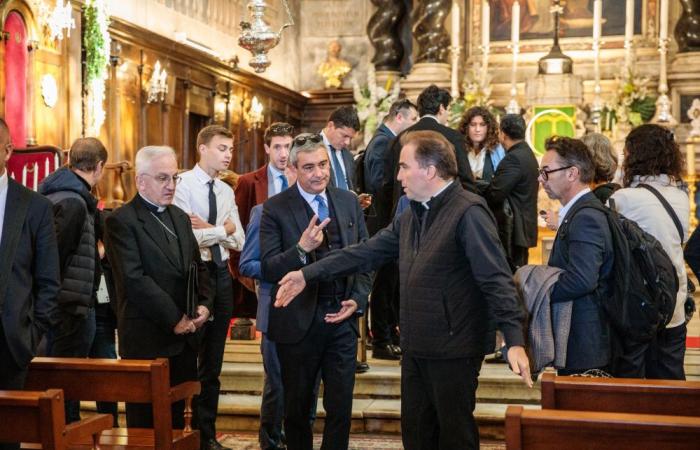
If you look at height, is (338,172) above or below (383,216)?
above

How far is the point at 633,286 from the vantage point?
12.8 ft

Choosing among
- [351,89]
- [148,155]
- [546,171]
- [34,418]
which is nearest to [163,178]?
[148,155]

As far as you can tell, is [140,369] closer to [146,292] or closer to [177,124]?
[146,292]

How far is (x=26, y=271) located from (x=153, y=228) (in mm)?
840

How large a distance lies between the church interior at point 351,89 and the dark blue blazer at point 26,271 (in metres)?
0.26

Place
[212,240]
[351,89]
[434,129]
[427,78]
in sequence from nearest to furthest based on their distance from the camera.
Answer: [212,240] → [434,129] → [427,78] → [351,89]

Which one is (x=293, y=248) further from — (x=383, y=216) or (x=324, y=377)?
(x=383, y=216)

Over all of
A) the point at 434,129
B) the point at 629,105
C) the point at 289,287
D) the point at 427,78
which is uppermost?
the point at 427,78

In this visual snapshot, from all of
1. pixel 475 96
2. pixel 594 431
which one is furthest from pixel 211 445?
pixel 475 96

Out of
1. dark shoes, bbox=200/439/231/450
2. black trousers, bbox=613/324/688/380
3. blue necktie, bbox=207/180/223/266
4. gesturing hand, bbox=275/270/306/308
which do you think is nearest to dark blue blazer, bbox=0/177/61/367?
gesturing hand, bbox=275/270/306/308

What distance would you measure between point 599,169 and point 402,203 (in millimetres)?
1316

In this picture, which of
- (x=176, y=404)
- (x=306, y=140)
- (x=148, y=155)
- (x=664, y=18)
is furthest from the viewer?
(x=664, y=18)

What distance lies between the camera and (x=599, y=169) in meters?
4.94

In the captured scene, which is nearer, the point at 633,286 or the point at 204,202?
the point at 633,286
